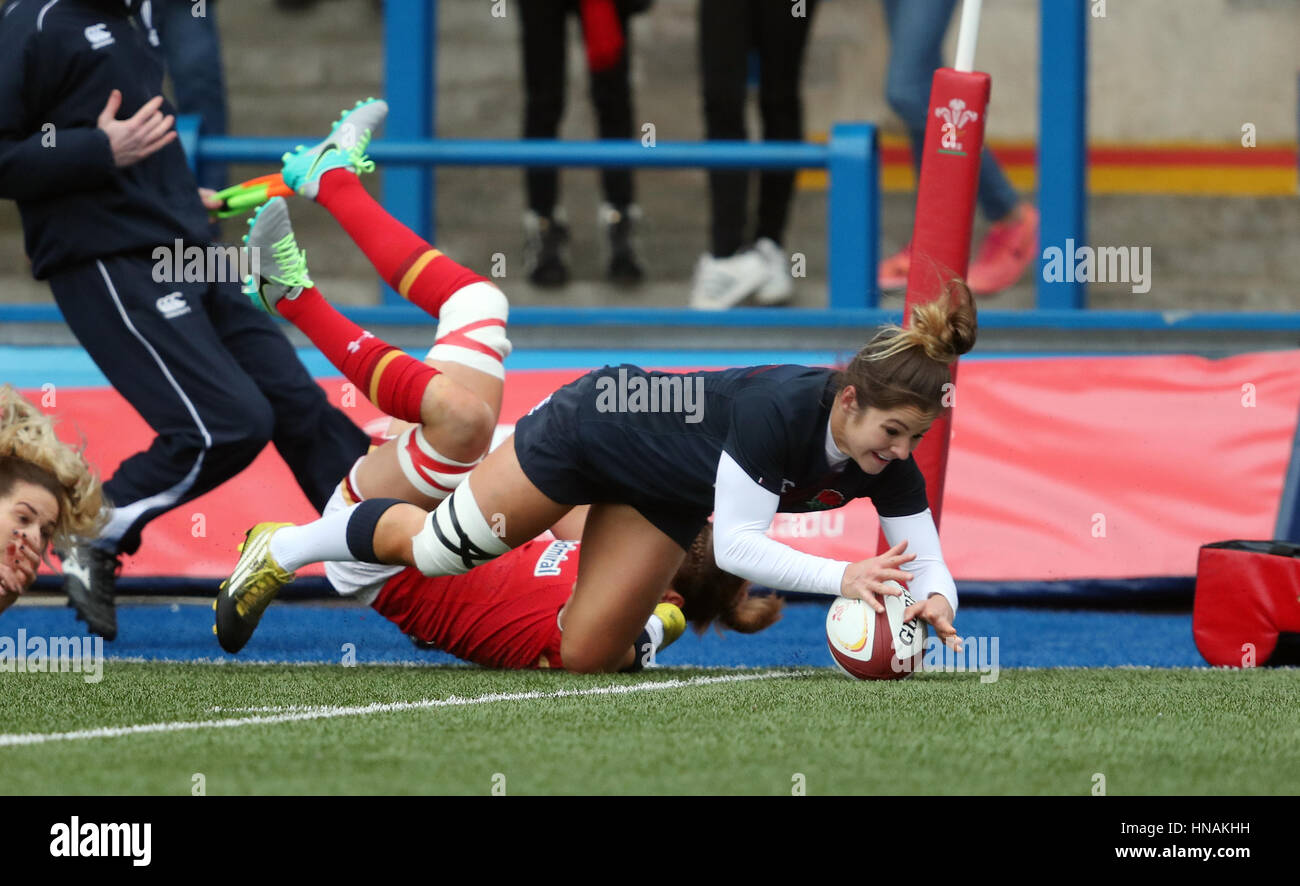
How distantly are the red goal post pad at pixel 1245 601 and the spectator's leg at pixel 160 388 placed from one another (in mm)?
2541

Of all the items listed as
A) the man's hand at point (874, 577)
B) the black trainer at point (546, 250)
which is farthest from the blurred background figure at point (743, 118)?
the man's hand at point (874, 577)

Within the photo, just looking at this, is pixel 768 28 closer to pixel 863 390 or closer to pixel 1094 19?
pixel 863 390

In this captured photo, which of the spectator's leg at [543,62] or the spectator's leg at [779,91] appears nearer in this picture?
the spectator's leg at [779,91]

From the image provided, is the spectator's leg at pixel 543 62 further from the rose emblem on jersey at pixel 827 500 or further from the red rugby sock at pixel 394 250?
the rose emblem on jersey at pixel 827 500

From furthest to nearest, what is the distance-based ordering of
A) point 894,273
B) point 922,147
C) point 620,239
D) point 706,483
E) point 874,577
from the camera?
point 620,239
point 894,273
point 922,147
point 706,483
point 874,577

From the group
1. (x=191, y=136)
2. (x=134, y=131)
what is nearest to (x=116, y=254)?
(x=134, y=131)

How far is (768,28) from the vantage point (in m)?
6.49

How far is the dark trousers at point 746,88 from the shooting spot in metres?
6.48

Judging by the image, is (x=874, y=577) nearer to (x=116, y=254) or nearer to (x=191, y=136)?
(x=116, y=254)

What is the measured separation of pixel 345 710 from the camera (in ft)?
10.7

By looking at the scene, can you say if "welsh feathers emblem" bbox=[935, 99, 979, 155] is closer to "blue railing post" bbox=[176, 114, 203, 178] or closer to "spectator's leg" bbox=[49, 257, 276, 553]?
"spectator's leg" bbox=[49, 257, 276, 553]

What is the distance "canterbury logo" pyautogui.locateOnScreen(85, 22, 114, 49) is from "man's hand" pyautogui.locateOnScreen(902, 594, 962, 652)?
276cm

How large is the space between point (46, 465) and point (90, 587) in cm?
96
